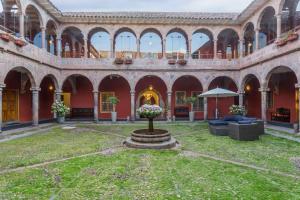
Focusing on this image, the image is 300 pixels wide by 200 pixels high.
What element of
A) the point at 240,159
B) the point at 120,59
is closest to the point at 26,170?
the point at 240,159

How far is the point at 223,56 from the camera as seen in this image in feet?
67.5

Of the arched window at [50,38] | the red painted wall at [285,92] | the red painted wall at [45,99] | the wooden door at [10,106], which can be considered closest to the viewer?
the wooden door at [10,106]

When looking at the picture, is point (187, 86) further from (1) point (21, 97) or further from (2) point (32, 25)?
(2) point (32, 25)

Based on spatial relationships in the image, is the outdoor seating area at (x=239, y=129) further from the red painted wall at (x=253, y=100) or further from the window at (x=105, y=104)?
the window at (x=105, y=104)

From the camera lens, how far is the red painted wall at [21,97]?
613 inches

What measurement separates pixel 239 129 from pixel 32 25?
16.9 meters

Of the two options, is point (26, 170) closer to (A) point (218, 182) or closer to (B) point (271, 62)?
(A) point (218, 182)

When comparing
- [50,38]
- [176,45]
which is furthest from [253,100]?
[50,38]

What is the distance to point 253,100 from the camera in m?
20.7

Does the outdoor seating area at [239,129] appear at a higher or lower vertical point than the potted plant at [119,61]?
lower

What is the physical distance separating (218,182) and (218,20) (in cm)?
1529

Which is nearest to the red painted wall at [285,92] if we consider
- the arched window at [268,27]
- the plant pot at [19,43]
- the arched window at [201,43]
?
the arched window at [268,27]

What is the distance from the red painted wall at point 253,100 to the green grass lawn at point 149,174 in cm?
1246

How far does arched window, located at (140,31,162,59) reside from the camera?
745 inches
